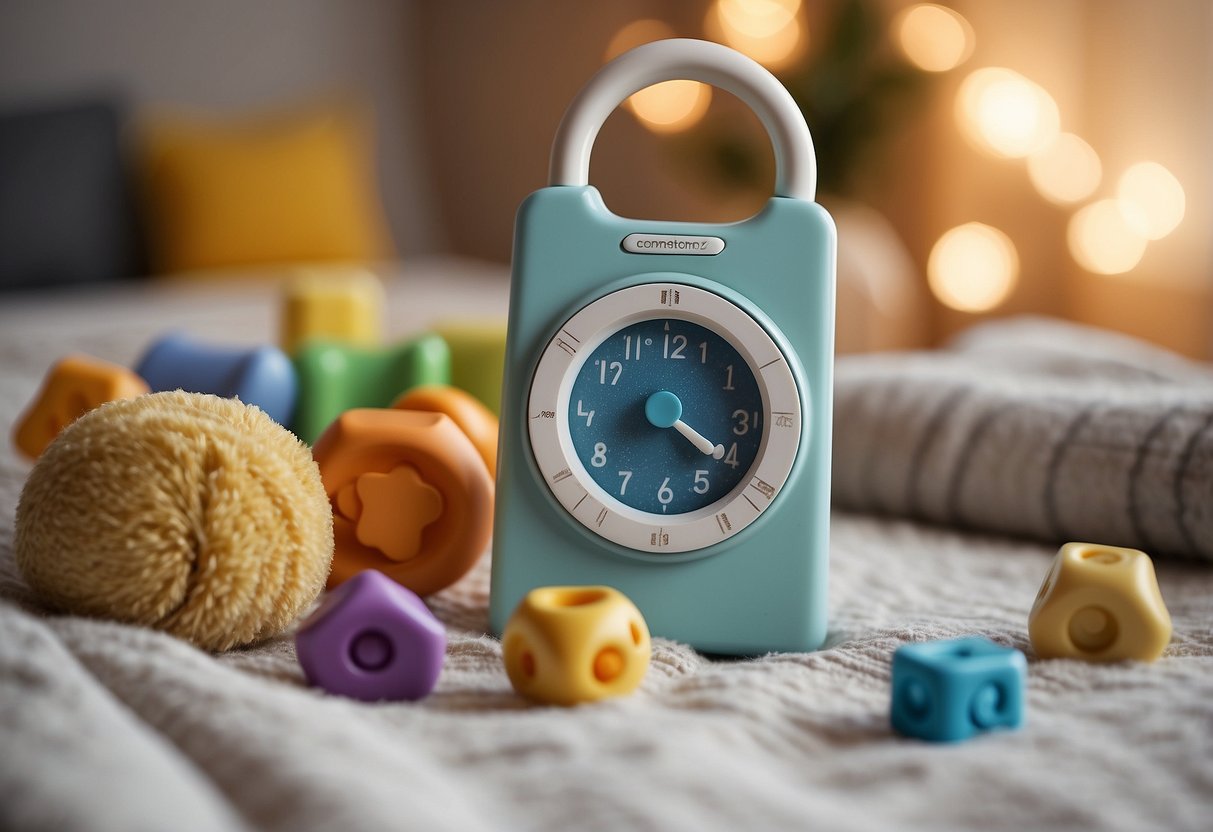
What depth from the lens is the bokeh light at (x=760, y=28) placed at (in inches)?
104

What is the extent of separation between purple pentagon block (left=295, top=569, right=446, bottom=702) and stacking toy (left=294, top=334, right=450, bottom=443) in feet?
1.25

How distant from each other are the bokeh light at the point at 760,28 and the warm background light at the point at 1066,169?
0.65 m

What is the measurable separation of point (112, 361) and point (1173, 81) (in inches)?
76.2

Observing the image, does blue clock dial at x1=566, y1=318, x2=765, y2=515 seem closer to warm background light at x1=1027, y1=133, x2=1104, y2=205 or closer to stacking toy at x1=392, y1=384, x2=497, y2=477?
stacking toy at x1=392, y1=384, x2=497, y2=477

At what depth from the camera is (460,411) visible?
0.81 m

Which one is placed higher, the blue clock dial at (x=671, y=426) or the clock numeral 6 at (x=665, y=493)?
the blue clock dial at (x=671, y=426)

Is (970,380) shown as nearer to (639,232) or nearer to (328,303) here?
(639,232)

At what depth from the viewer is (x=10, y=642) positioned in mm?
513

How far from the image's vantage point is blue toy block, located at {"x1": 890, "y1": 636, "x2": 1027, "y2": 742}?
0.50 metres

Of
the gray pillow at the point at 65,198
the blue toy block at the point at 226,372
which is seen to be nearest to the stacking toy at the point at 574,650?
the blue toy block at the point at 226,372

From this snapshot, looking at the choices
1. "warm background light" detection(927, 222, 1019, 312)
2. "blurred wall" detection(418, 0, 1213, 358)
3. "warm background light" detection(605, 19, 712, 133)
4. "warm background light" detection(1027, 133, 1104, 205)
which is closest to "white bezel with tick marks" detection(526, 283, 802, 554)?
"blurred wall" detection(418, 0, 1213, 358)

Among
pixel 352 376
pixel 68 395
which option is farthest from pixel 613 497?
pixel 68 395

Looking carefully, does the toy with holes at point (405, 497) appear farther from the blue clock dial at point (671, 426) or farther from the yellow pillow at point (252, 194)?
the yellow pillow at point (252, 194)

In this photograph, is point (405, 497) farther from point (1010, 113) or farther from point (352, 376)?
point (1010, 113)
